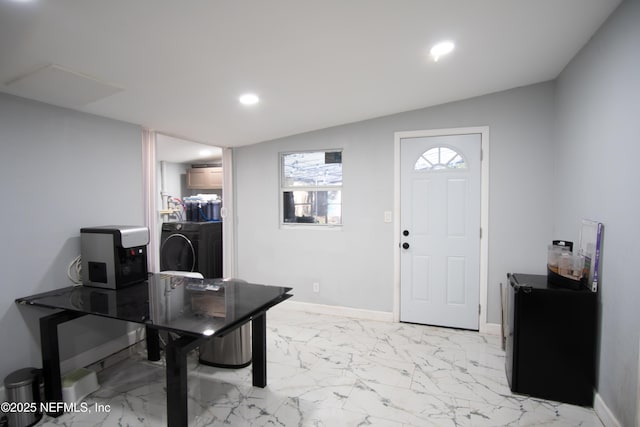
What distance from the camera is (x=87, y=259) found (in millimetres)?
2479

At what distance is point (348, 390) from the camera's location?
2342mm

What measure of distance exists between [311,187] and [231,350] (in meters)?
2.01

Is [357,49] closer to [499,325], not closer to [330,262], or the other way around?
[330,262]

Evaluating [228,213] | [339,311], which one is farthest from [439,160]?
[228,213]

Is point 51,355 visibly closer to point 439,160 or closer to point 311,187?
Result: point 311,187

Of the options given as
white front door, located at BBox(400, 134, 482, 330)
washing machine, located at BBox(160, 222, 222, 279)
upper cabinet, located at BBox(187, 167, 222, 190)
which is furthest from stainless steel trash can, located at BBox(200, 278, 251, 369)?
upper cabinet, located at BBox(187, 167, 222, 190)

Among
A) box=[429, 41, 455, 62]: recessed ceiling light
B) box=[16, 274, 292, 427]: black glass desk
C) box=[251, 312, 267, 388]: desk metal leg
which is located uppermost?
box=[429, 41, 455, 62]: recessed ceiling light

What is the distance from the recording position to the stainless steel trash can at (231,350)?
2.66 metres

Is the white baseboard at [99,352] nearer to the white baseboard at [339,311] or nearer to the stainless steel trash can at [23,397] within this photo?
the stainless steel trash can at [23,397]

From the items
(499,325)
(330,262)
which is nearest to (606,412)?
(499,325)

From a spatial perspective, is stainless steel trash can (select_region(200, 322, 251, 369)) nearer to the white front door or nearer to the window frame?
the window frame

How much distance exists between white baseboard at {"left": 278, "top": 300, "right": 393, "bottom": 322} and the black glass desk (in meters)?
1.57

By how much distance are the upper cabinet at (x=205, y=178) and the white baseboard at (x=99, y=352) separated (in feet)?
10.1

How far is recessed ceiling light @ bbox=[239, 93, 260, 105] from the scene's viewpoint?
2.59m
